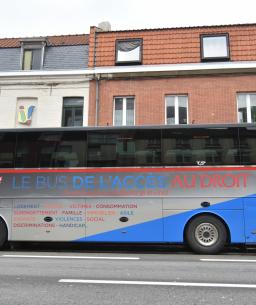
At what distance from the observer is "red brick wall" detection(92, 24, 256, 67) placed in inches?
709

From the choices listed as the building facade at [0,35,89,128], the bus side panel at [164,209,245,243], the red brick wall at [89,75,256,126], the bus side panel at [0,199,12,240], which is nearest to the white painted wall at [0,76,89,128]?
the building facade at [0,35,89,128]

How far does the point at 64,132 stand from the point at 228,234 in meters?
5.28

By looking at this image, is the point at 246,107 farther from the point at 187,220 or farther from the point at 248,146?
the point at 187,220

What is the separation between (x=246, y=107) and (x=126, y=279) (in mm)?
12705

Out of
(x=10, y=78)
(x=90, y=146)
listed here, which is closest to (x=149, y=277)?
(x=90, y=146)

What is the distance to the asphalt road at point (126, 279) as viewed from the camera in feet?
18.6

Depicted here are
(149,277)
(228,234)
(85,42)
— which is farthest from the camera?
(85,42)

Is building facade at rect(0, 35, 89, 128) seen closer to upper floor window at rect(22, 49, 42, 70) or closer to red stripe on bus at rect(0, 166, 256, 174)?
upper floor window at rect(22, 49, 42, 70)

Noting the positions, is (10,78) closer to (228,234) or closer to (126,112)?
(126,112)

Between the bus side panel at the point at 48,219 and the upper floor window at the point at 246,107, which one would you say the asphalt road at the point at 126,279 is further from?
the upper floor window at the point at 246,107

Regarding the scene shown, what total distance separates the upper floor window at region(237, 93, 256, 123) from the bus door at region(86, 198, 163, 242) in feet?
28.6

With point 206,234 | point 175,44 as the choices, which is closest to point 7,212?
point 206,234

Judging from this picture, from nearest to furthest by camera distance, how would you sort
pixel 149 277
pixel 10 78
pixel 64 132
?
pixel 149 277, pixel 64 132, pixel 10 78

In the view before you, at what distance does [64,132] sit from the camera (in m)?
11.0
